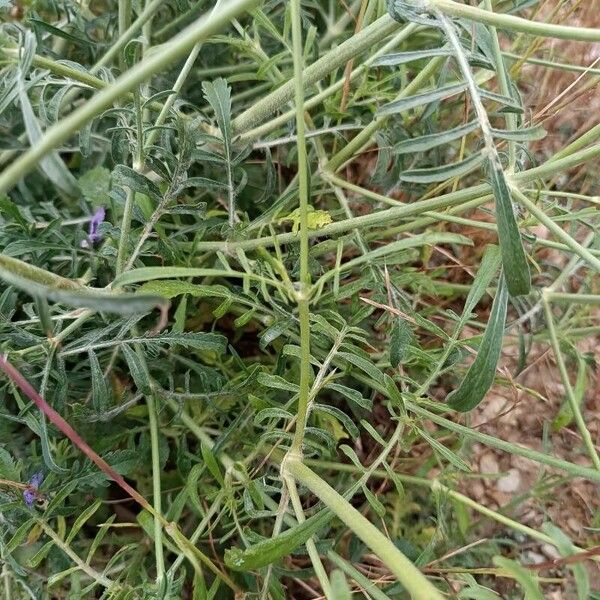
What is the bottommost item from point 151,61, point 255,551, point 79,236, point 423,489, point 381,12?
point 423,489

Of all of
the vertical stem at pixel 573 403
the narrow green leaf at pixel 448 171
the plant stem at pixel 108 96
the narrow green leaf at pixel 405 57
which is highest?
the plant stem at pixel 108 96

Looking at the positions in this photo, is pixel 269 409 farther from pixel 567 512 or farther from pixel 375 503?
pixel 567 512

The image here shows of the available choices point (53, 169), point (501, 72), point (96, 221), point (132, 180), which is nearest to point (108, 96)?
point (53, 169)

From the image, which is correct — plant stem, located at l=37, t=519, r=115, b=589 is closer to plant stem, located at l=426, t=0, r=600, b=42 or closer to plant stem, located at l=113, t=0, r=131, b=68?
plant stem, located at l=113, t=0, r=131, b=68

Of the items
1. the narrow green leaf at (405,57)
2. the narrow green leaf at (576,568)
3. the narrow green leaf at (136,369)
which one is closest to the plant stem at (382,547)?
the narrow green leaf at (576,568)

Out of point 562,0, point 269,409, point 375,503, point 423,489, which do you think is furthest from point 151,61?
point 423,489

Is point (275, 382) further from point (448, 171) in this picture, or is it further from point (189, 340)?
point (448, 171)

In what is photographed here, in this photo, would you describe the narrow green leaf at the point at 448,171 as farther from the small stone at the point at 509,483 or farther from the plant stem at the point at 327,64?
the small stone at the point at 509,483

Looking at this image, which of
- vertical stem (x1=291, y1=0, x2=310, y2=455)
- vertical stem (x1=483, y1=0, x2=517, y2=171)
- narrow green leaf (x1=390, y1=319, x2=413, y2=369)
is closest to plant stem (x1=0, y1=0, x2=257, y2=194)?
vertical stem (x1=291, y1=0, x2=310, y2=455)
